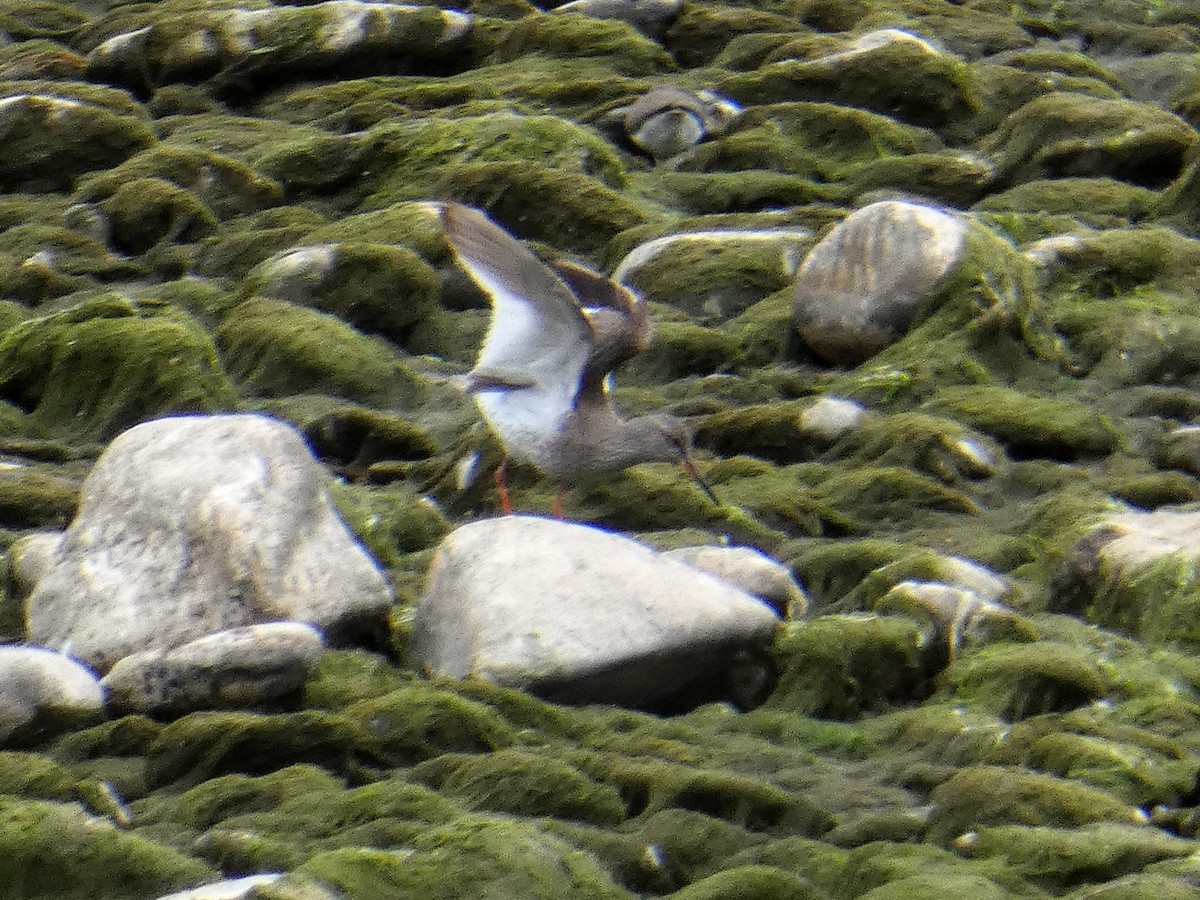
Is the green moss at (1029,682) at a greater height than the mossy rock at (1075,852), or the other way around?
the mossy rock at (1075,852)

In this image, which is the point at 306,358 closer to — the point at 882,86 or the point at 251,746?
the point at 251,746

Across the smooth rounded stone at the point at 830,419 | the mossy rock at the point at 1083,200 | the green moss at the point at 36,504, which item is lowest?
the mossy rock at the point at 1083,200

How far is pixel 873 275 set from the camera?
9891mm

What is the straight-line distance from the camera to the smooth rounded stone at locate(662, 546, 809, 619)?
23.0ft

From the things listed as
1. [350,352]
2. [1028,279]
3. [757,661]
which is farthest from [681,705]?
[1028,279]

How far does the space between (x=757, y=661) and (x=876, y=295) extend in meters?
3.74

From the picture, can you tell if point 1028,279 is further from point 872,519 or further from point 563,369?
point 563,369

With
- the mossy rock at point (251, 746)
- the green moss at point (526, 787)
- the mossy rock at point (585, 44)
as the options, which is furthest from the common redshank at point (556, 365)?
the mossy rock at point (585, 44)

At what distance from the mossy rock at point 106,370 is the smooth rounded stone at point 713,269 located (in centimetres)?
258

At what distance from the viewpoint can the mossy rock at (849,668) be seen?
639 centimetres

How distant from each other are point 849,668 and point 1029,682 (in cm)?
56

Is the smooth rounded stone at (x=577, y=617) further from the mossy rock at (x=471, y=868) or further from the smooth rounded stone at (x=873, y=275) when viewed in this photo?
the smooth rounded stone at (x=873, y=275)

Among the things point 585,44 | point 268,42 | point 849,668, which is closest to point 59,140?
point 268,42

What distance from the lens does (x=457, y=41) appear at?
14602mm
